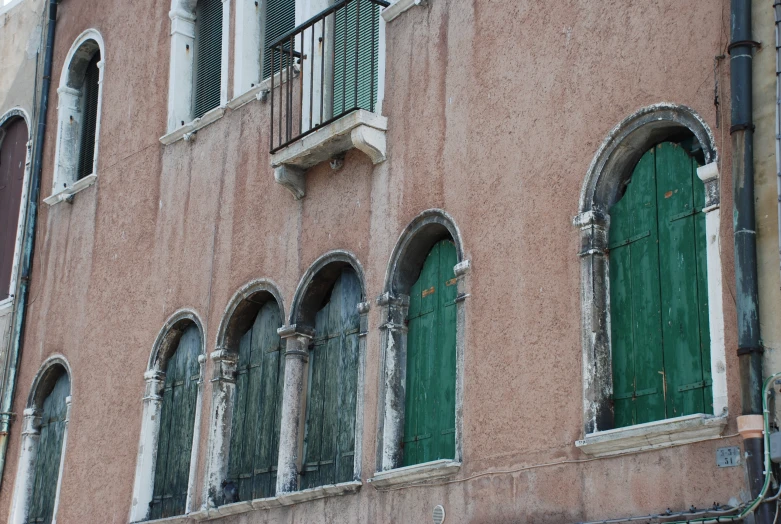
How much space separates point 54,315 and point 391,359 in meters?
6.00

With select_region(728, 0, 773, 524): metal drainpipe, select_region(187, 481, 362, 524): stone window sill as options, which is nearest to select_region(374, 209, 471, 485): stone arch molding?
select_region(187, 481, 362, 524): stone window sill

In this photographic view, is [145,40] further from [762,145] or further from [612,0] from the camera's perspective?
[762,145]

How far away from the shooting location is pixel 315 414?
10.9m

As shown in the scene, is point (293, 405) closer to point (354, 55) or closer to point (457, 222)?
point (457, 222)

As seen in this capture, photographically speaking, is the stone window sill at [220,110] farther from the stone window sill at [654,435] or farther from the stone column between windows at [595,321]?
the stone window sill at [654,435]

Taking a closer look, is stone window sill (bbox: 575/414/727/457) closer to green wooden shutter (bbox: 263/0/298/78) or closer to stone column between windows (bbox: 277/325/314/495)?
stone column between windows (bbox: 277/325/314/495)

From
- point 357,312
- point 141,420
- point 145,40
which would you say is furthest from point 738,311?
point 145,40

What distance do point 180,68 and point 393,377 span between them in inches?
204

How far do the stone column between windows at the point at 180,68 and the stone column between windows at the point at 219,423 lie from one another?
9.47 ft

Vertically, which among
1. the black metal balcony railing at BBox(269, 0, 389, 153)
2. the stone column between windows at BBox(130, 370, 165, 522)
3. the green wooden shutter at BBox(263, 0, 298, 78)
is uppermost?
the green wooden shutter at BBox(263, 0, 298, 78)

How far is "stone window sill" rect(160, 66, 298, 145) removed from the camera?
12.1 m

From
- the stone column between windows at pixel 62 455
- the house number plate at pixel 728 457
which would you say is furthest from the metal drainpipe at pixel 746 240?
the stone column between windows at pixel 62 455

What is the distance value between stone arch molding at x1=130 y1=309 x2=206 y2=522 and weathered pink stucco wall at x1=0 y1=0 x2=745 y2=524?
0.43ft

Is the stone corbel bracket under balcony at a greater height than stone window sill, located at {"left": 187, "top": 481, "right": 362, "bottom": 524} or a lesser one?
greater
